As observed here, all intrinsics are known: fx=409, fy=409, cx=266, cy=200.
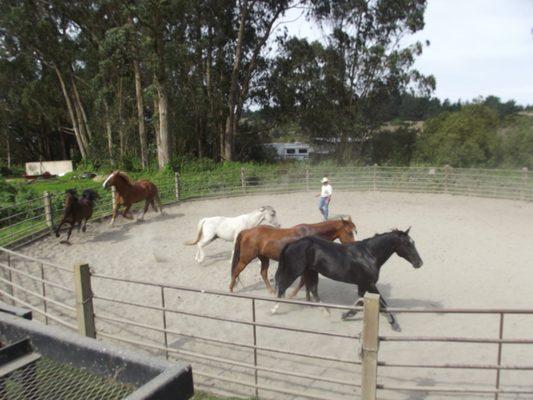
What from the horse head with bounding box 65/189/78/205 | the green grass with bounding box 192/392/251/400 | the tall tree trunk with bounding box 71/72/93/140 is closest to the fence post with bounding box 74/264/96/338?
the green grass with bounding box 192/392/251/400

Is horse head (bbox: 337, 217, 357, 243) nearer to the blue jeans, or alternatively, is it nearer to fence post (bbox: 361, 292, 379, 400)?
fence post (bbox: 361, 292, 379, 400)

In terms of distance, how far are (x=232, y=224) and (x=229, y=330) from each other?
9.40 feet

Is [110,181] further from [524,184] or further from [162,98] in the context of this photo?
[524,184]

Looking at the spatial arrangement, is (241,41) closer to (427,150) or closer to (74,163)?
(427,150)

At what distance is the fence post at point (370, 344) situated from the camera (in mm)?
3277

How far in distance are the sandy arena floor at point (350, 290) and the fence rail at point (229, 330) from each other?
3cm

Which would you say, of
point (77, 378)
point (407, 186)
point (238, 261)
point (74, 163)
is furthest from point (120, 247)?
point (74, 163)

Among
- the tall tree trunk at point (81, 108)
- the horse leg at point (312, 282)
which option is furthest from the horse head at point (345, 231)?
the tall tree trunk at point (81, 108)

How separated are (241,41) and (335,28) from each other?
297 inches

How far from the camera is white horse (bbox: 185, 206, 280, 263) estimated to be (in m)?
7.89

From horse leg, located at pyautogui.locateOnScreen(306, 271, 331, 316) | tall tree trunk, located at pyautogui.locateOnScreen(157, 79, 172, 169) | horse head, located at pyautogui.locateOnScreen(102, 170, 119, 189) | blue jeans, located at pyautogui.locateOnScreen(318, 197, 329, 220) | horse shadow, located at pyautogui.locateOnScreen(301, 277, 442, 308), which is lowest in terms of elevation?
horse shadow, located at pyautogui.locateOnScreen(301, 277, 442, 308)

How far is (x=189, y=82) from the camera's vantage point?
86.6 feet

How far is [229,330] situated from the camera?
5520 mm

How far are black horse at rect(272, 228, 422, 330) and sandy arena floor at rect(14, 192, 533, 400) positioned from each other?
64 cm
